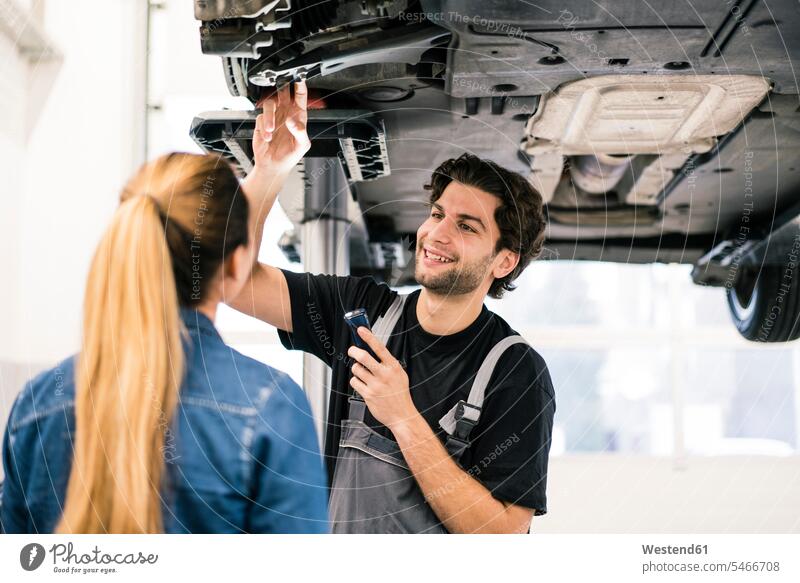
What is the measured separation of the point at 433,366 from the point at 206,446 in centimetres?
32

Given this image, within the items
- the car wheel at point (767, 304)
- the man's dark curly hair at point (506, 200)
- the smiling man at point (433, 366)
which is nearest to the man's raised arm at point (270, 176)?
the smiling man at point (433, 366)

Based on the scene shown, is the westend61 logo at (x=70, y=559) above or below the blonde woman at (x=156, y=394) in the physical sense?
below

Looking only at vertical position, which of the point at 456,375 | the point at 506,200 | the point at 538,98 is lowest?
the point at 456,375

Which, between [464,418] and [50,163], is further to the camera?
[50,163]

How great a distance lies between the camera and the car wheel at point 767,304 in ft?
5.24

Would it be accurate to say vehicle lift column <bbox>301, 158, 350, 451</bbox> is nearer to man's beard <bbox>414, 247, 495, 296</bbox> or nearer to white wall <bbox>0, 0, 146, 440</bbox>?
man's beard <bbox>414, 247, 495, 296</bbox>

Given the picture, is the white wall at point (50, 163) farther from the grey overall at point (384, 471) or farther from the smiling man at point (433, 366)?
the grey overall at point (384, 471)

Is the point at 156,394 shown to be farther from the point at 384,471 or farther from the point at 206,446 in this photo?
the point at 384,471

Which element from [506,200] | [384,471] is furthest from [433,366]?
[506,200]

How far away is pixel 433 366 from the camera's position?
1.07 metres

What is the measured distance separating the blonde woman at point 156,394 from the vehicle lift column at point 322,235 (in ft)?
0.30

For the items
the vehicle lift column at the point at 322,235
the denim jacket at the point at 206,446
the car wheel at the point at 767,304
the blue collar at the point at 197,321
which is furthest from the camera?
the car wheel at the point at 767,304

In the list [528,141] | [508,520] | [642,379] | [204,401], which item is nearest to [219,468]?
[204,401]

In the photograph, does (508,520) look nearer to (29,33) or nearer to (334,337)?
(334,337)
